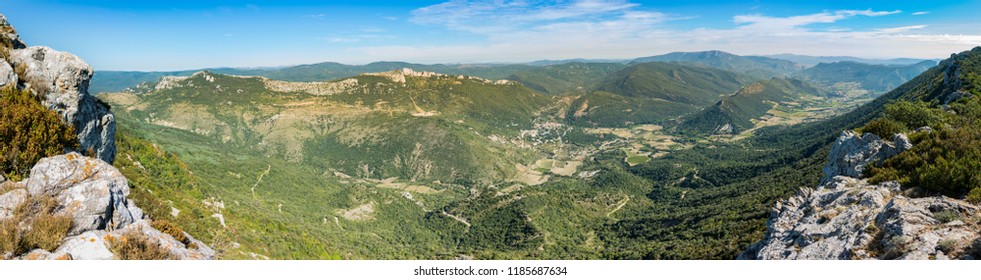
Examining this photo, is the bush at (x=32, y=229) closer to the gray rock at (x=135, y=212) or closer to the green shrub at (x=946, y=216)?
the gray rock at (x=135, y=212)

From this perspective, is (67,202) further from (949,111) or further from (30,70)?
(949,111)

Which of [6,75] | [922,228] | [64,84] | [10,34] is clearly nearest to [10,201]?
[6,75]

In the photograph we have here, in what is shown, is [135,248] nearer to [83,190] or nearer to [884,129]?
[83,190]

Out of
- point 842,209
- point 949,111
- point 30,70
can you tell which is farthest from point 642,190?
point 30,70

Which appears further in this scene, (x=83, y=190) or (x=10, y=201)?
(x=83, y=190)

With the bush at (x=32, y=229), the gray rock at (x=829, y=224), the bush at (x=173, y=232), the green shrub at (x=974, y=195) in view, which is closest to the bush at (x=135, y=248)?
the bush at (x=32, y=229)

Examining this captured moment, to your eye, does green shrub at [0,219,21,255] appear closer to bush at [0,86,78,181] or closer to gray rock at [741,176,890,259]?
bush at [0,86,78,181]

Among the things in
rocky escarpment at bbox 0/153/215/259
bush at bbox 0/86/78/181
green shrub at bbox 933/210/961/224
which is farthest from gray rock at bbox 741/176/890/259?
bush at bbox 0/86/78/181
